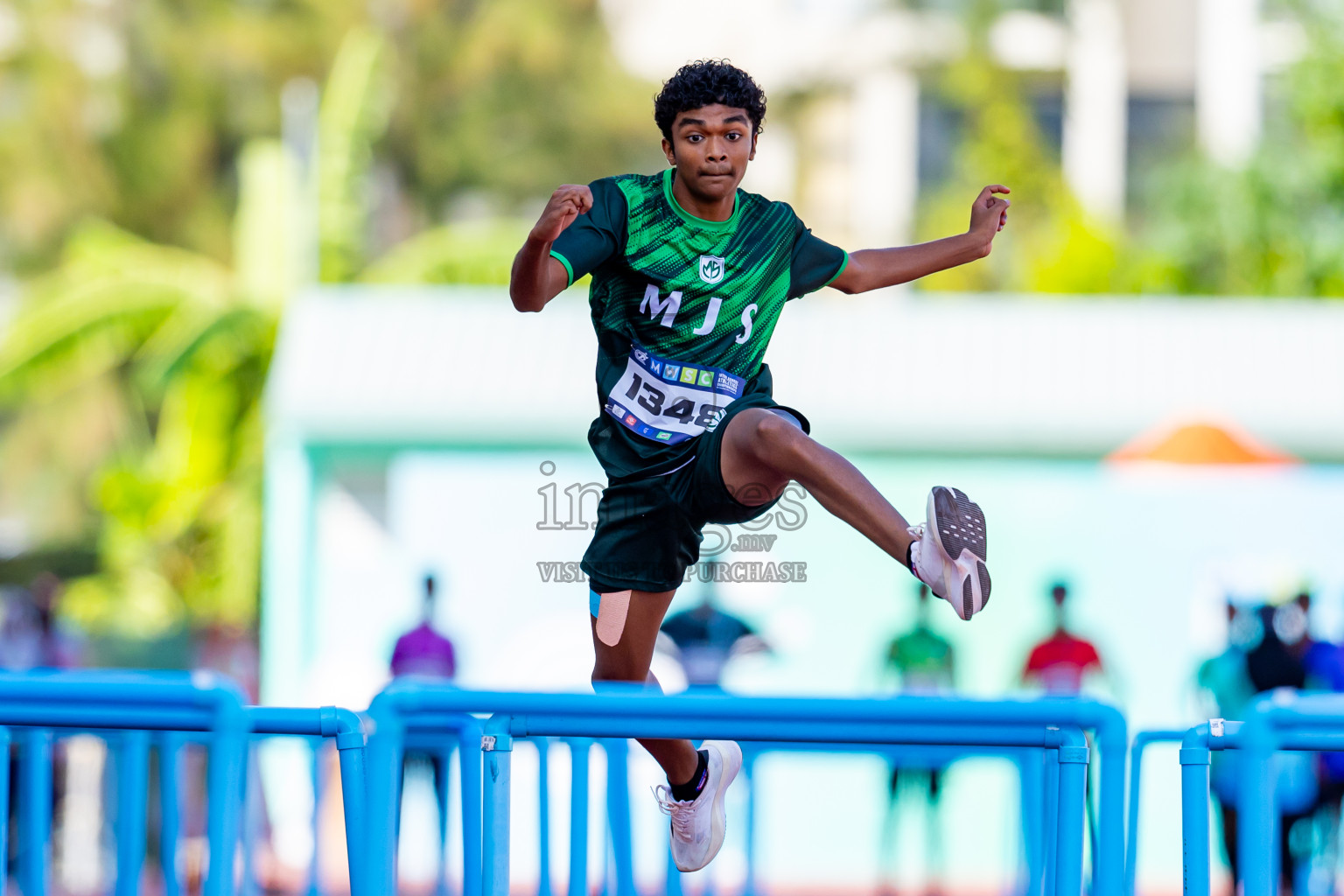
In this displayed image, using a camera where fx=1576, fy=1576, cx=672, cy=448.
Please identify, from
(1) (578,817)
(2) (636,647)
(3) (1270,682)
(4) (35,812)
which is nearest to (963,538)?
(2) (636,647)

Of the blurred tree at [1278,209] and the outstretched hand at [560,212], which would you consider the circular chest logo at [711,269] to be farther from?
the blurred tree at [1278,209]

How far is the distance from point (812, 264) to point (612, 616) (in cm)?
81

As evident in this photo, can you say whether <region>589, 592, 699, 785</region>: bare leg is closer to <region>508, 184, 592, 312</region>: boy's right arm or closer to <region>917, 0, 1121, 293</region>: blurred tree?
<region>508, 184, 592, 312</region>: boy's right arm

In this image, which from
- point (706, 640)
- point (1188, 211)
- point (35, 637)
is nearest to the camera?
point (706, 640)

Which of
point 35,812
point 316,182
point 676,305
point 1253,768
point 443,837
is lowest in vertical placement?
point 443,837

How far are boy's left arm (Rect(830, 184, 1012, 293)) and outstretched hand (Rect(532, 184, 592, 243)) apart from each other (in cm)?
65

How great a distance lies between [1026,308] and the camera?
1016 cm

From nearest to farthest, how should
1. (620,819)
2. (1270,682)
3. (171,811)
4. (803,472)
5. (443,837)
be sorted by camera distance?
(803,472) < (171,811) < (620,819) < (443,837) < (1270,682)

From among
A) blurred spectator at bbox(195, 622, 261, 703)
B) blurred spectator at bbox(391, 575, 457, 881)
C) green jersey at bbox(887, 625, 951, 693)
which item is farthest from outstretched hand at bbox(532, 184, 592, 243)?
blurred spectator at bbox(195, 622, 261, 703)

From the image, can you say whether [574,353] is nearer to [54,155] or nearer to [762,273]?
[762,273]

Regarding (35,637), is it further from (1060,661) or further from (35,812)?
(1060,661)

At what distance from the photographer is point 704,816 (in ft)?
11.3

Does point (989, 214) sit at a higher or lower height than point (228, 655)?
higher

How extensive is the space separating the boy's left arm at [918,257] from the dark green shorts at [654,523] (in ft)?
1.05
